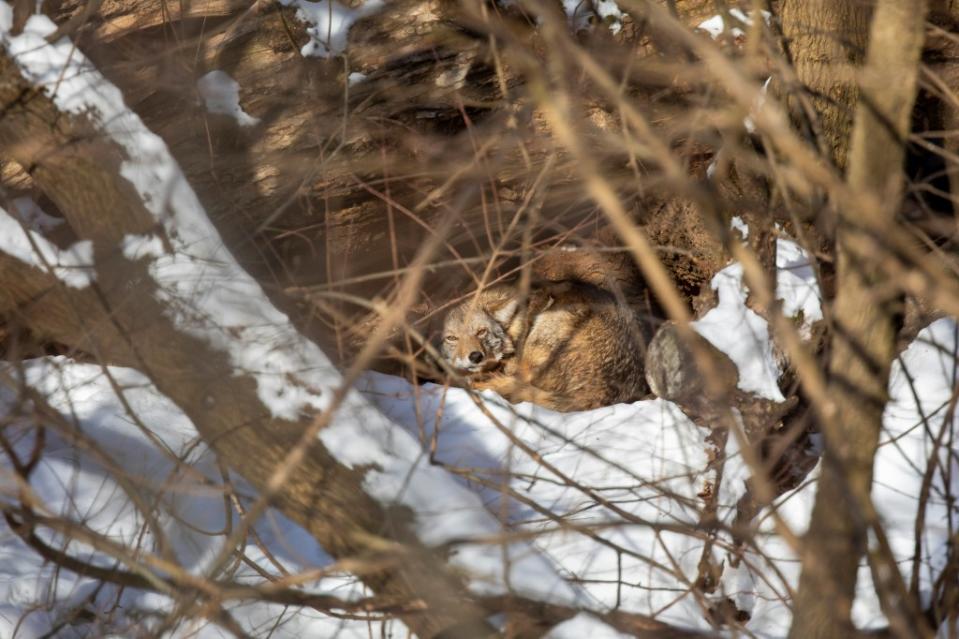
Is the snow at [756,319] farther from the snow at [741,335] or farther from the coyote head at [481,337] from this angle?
the coyote head at [481,337]

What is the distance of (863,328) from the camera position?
1.75 meters

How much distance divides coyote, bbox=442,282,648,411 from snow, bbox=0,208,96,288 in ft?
8.45

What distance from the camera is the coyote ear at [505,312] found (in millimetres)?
4898

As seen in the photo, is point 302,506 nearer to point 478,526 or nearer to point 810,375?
point 478,526

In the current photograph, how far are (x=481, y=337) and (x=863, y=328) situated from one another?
3235 millimetres

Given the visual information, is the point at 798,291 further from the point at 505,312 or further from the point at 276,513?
the point at 276,513

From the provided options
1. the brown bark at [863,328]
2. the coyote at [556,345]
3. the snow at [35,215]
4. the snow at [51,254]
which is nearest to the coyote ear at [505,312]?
the coyote at [556,345]

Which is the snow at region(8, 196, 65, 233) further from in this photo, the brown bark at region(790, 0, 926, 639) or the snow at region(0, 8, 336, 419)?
the brown bark at region(790, 0, 926, 639)

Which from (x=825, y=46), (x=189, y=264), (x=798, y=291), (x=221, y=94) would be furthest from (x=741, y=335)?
(x=221, y=94)

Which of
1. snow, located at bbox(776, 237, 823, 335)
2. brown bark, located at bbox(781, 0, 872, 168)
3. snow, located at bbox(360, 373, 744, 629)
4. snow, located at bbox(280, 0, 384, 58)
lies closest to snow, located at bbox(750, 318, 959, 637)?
snow, located at bbox(360, 373, 744, 629)

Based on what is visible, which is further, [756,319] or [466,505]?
[756,319]

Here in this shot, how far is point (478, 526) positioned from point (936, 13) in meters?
3.07

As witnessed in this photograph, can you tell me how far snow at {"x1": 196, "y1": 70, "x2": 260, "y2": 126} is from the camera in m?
3.74

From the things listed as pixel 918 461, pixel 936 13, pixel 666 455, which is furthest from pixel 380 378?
pixel 936 13
